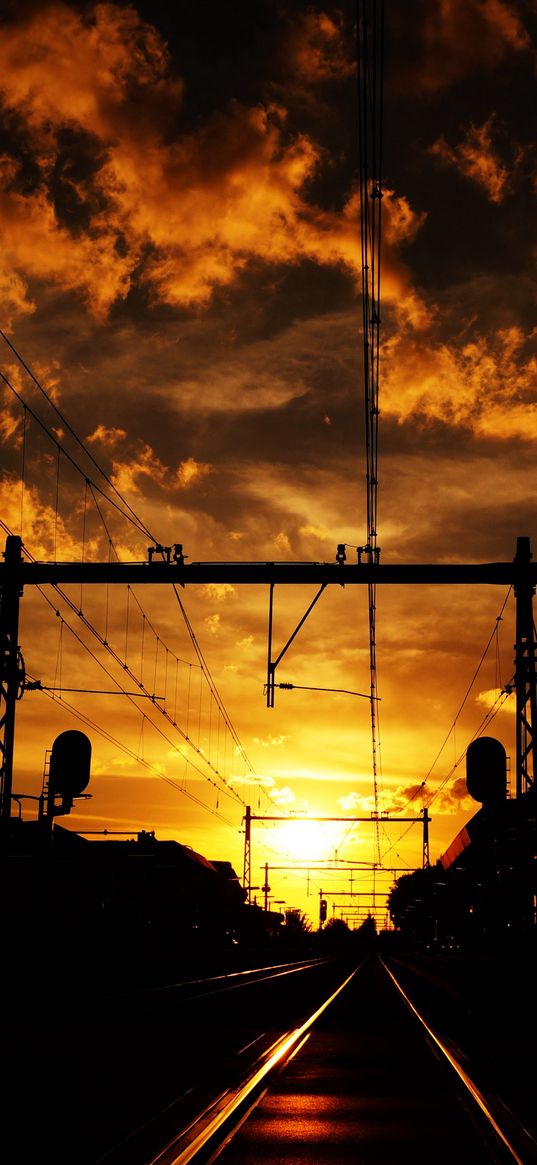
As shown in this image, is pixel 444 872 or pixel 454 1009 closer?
pixel 454 1009

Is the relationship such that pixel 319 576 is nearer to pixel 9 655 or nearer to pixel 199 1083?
pixel 9 655

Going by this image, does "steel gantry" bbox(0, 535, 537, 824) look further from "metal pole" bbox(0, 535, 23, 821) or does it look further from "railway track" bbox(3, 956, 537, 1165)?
"railway track" bbox(3, 956, 537, 1165)

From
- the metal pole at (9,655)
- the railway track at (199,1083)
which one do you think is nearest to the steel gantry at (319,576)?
the metal pole at (9,655)

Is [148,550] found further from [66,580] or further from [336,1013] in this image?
[336,1013]

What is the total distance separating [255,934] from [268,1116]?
120 m

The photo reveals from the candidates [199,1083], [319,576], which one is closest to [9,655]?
[319,576]

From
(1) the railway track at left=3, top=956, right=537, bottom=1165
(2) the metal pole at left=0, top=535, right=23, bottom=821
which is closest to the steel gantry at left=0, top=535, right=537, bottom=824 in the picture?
(2) the metal pole at left=0, top=535, right=23, bottom=821

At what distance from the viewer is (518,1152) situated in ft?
26.3

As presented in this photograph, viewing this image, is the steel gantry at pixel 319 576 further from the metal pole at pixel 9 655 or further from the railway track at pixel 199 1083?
the railway track at pixel 199 1083

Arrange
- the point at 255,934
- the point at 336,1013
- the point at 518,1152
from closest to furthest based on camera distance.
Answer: the point at 518,1152, the point at 336,1013, the point at 255,934

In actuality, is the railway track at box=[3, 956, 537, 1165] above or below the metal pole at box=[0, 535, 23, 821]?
below

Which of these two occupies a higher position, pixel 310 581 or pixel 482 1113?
pixel 310 581

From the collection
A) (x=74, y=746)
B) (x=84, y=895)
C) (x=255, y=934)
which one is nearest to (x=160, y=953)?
(x=84, y=895)

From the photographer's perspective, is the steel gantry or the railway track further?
the steel gantry
